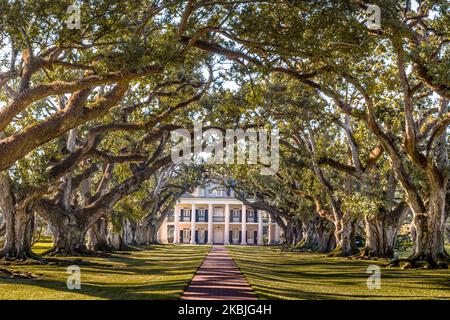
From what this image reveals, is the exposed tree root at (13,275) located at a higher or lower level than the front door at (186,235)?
lower

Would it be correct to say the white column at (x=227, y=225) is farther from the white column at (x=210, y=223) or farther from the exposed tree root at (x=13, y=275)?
the exposed tree root at (x=13, y=275)

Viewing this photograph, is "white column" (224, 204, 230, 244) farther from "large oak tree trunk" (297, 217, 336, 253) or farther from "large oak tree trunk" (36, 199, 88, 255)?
"large oak tree trunk" (36, 199, 88, 255)

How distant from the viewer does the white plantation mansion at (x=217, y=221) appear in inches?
3132

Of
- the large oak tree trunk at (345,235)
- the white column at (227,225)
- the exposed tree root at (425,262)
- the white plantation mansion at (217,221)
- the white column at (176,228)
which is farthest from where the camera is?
the white column at (176,228)

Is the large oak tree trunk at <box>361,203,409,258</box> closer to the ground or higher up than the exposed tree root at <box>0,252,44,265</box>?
higher up

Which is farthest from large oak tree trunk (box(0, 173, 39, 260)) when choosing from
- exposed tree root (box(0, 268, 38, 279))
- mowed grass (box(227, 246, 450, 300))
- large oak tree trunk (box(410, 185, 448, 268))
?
large oak tree trunk (box(410, 185, 448, 268))

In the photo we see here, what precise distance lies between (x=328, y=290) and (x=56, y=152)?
12.6m

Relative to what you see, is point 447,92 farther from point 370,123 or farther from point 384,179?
point 384,179

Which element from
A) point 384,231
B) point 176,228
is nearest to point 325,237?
point 384,231

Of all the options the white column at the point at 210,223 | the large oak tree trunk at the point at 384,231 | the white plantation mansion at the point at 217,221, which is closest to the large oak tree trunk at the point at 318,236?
the large oak tree trunk at the point at 384,231

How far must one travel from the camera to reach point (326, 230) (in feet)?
137

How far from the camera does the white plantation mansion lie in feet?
261

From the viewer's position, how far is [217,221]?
266 ft

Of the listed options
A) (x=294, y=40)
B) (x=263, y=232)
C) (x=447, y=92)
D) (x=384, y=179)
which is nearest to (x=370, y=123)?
(x=447, y=92)
